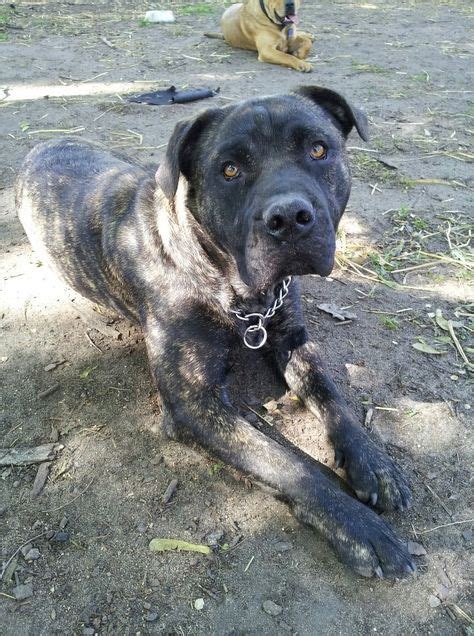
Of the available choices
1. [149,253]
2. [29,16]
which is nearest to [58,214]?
[149,253]

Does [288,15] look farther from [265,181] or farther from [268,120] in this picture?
[265,181]

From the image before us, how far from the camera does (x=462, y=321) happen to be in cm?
345

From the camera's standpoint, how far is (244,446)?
2484mm

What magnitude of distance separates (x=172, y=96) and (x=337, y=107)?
4520mm

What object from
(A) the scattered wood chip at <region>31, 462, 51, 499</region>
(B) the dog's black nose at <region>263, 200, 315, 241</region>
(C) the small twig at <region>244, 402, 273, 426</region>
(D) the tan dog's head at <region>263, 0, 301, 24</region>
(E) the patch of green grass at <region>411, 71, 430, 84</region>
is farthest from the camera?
(D) the tan dog's head at <region>263, 0, 301, 24</region>

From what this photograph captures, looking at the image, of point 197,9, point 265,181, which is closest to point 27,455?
point 265,181

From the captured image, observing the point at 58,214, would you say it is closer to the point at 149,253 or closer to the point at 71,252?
the point at 71,252

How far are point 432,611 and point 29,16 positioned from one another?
12.8 metres

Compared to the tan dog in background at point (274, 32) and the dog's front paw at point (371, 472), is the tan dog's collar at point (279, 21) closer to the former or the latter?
the tan dog in background at point (274, 32)

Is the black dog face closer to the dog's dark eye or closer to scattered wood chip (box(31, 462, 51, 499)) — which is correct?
the dog's dark eye

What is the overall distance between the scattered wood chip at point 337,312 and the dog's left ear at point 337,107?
1.16 m

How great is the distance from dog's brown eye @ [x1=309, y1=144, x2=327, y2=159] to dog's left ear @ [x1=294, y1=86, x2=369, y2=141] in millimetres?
384

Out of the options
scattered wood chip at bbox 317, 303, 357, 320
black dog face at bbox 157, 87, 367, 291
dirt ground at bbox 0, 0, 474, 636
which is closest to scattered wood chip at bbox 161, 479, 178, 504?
dirt ground at bbox 0, 0, 474, 636

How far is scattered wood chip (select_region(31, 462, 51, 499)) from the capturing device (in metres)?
2.53
